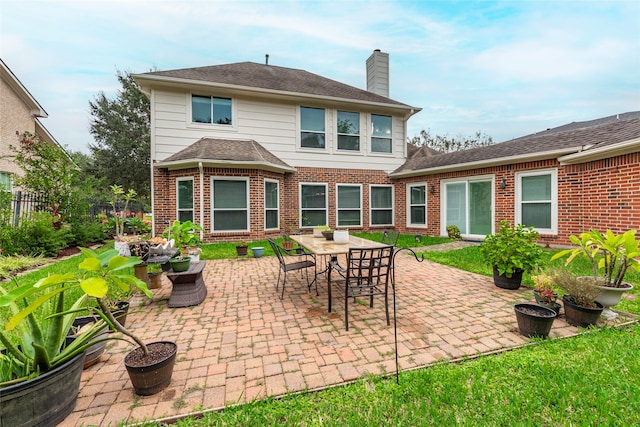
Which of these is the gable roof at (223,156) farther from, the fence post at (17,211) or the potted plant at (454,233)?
the potted plant at (454,233)

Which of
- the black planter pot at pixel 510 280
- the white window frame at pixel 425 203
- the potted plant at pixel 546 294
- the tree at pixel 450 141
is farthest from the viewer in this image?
the tree at pixel 450 141

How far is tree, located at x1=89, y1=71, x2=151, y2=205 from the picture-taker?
61.2ft

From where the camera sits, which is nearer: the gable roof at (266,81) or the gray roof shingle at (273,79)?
the gable roof at (266,81)

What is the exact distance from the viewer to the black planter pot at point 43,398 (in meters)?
1.49

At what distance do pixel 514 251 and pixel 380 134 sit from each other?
28.3 feet

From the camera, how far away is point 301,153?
424 inches

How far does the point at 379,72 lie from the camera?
1280 cm

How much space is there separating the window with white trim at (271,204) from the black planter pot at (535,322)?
798 centimetres

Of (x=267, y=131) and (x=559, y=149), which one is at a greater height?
(x=267, y=131)

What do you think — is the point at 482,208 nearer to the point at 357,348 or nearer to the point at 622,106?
the point at 357,348

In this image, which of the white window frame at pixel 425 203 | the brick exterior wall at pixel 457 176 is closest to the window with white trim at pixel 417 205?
the white window frame at pixel 425 203

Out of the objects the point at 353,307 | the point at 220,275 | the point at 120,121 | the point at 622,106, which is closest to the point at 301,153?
the point at 220,275

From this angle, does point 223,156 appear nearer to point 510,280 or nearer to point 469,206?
point 510,280

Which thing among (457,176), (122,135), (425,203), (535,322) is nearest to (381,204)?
(425,203)
